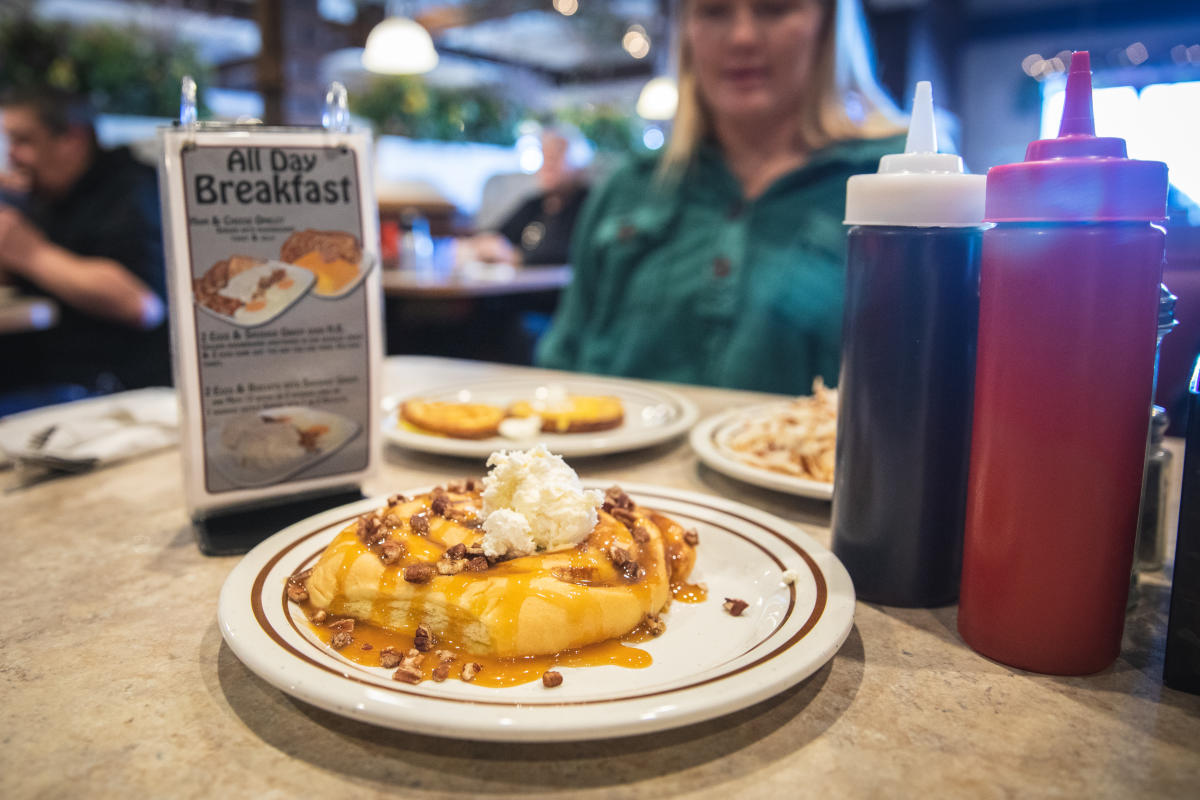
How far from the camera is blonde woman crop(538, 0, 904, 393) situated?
2.37 metres

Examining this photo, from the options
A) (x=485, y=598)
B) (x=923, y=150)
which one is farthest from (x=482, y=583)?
(x=923, y=150)

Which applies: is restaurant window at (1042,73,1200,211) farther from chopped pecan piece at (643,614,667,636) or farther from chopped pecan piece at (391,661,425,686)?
chopped pecan piece at (391,661,425,686)

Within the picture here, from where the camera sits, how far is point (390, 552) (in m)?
0.73

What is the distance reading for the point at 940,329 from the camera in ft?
2.40

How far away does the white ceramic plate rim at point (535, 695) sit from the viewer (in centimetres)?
53

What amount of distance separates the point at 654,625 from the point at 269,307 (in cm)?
59

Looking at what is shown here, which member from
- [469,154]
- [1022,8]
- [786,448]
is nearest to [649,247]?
[786,448]

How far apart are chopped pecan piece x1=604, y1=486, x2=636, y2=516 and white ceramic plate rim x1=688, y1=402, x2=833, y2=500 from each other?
27 centimetres

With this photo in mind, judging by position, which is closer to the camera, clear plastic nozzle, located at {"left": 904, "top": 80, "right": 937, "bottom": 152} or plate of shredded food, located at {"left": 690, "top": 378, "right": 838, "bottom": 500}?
clear plastic nozzle, located at {"left": 904, "top": 80, "right": 937, "bottom": 152}

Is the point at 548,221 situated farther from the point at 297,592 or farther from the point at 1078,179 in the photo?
the point at 1078,179

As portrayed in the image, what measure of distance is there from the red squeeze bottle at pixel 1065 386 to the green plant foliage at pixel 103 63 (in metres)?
7.88

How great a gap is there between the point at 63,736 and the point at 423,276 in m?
5.12

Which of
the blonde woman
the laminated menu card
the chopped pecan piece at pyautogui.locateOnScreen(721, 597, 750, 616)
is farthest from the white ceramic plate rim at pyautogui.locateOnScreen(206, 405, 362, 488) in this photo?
the blonde woman

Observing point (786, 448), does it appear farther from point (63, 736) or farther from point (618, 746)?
point (63, 736)
